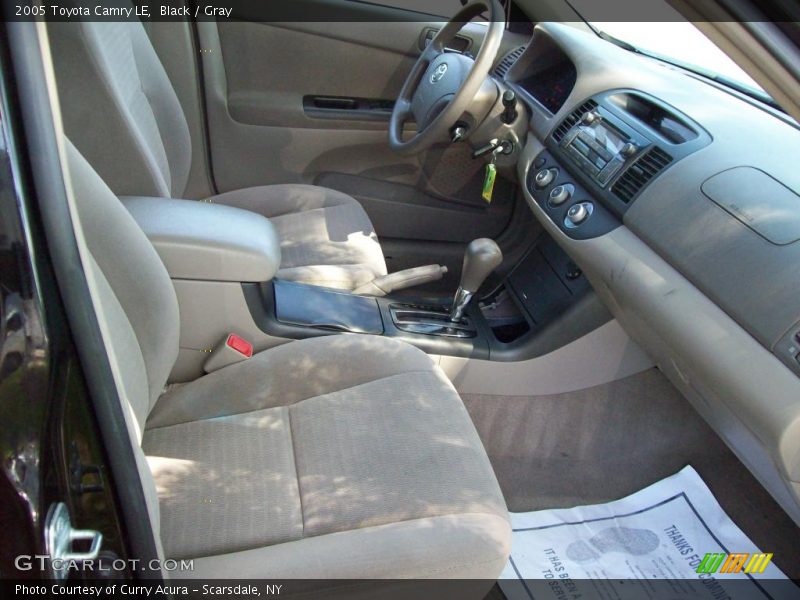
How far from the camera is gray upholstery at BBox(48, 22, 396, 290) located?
1230mm

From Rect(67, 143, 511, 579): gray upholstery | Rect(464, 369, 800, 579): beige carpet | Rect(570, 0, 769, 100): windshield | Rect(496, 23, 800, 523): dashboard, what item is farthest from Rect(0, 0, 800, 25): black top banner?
Rect(464, 369, 800, 579): beige carpet

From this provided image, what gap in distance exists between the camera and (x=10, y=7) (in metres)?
0.63

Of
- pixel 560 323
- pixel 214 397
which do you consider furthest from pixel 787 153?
pixel 214 397

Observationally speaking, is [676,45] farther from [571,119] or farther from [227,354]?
[227,354]

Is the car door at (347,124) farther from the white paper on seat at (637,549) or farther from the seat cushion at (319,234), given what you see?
the white paper on seat at (637,549)

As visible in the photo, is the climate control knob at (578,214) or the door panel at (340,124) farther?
the door panel at (340,124)

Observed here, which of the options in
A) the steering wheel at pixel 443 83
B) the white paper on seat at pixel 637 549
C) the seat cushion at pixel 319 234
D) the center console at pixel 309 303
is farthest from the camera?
the seat cushion at pixel 319 234

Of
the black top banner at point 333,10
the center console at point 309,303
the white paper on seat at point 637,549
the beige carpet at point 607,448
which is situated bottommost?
the white paper on seat at point 637,549

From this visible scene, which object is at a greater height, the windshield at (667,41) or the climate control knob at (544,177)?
the windshield at (667,41)

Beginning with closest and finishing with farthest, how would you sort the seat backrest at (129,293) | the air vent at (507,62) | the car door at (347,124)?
the seat backrest at (129,293) → the air vent at (507,62) → the car door at (347,124)

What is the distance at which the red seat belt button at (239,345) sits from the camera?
1384 mm

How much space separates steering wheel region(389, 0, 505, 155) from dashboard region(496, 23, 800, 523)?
7.9 inches

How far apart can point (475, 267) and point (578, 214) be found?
27cm

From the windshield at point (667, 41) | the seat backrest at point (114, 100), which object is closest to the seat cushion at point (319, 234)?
the seat backrest at point (114, 100)
